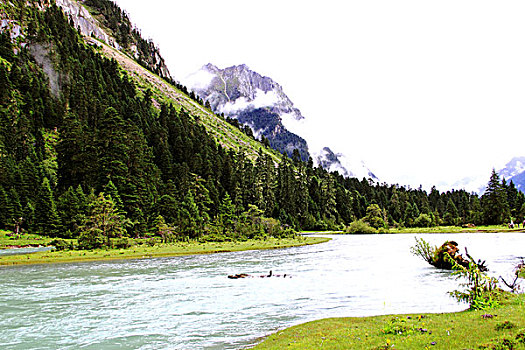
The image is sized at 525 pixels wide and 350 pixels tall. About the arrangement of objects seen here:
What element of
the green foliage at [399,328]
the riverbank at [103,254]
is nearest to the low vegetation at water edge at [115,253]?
the riverbank at [103,254]

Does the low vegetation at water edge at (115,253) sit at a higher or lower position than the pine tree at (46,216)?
lower

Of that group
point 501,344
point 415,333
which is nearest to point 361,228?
point 415,333

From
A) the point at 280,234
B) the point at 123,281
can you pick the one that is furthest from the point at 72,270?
the point at 280,234

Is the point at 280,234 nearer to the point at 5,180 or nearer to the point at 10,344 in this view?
the point at 5,180

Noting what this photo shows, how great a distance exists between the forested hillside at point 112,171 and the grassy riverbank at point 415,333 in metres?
49.1

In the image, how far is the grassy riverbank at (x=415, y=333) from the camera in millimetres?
10851

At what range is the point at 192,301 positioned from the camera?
22688 mm

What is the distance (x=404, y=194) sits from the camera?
188 meters

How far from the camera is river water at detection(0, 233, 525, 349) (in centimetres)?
1617

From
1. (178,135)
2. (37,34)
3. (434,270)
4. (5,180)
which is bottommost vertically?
(434,270)

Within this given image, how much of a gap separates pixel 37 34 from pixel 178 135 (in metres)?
63.1

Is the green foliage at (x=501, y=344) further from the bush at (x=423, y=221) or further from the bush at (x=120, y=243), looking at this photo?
the bush at (x=423, y=221)

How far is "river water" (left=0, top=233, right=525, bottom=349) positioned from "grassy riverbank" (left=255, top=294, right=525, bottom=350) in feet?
6.72

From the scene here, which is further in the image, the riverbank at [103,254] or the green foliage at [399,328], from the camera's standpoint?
the riverbank at [103,254]
